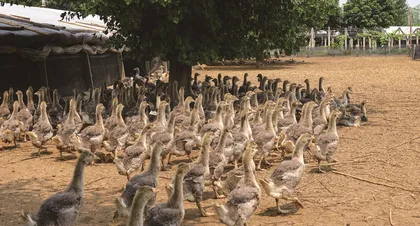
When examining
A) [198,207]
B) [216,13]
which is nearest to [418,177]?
[198,207]

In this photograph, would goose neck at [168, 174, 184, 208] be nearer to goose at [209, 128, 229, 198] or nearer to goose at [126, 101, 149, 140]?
goose at [209, 128, 229, 198]

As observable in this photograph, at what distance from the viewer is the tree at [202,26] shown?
1525cm

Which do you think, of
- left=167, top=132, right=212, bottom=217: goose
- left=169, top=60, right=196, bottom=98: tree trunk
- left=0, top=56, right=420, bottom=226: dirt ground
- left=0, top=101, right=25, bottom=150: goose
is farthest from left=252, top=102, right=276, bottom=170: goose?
left=169, top=60, right=196, bottom=98: tree trunk

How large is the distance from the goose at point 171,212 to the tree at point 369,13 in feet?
217

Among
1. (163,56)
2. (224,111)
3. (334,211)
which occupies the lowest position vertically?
(334,211)

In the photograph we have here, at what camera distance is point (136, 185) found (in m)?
7.91

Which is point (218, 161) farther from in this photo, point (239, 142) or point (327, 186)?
point (327, 186)

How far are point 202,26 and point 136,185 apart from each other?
32.1 ft

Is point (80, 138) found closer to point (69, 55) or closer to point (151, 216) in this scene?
point (151, 216)

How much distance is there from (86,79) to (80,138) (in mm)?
12360

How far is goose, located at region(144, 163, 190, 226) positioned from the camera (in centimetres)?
683

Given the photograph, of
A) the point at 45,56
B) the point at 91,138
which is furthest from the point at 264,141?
the point at 45,56

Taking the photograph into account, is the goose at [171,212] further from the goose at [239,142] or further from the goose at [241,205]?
the goose at [239,142]

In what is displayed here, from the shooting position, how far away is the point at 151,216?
690 cm
